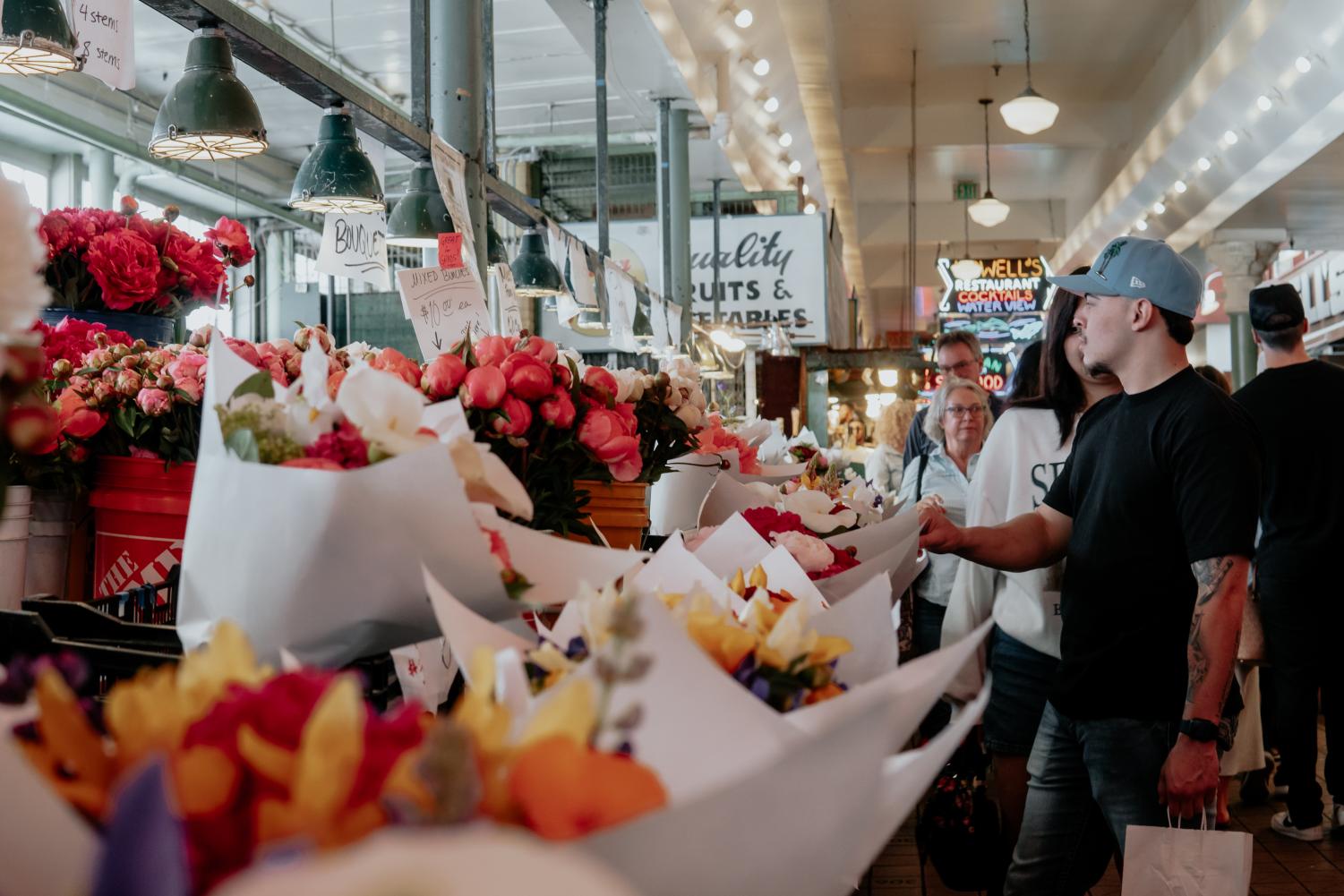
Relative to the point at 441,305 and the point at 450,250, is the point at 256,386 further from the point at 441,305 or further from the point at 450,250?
the point at 450,250

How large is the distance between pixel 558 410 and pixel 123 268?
113 centimetres

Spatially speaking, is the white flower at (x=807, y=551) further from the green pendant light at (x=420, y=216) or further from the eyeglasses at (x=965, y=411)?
the eyeglasses at (x=965, y=411)

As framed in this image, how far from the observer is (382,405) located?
1060mm

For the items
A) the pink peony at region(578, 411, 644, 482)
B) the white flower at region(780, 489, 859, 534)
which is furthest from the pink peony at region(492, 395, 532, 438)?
the white flower at region(780, 489, 859, 534)

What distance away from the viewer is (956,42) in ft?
37.0

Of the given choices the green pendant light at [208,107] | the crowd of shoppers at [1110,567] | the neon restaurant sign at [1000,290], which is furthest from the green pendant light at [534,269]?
the neon restaurant sign at [1000,290]

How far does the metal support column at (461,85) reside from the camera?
11.1ft

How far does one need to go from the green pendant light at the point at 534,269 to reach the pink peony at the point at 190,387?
2.79 metres

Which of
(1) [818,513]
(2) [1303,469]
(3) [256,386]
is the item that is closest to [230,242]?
(1) [818,513]

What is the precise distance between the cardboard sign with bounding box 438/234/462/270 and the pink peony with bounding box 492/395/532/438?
1.57 meters

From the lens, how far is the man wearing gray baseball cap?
2.18 meters

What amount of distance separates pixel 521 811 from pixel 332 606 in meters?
0.53

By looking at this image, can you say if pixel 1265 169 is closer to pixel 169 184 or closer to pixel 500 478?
pixel 169 184

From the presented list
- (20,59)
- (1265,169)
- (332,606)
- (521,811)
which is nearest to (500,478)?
(332,606)
